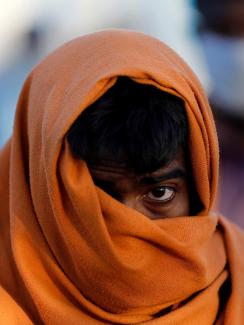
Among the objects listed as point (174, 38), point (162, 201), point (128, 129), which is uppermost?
point (128, 129)

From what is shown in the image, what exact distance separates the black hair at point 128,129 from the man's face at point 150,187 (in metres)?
0.04

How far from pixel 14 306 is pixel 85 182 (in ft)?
1.35

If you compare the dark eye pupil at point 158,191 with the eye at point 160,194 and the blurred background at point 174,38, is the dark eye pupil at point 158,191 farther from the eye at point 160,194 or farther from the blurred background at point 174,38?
the blurred background at point 174,38

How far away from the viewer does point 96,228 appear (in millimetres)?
1838

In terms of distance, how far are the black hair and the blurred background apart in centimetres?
166

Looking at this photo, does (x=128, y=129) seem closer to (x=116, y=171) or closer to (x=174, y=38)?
(x=116, y=171)

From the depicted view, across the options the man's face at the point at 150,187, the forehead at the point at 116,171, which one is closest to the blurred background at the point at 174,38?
the man's face at the point at 150,187

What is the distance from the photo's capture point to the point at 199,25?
4.26m

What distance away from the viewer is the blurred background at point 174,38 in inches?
149

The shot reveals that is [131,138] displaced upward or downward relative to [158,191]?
upward

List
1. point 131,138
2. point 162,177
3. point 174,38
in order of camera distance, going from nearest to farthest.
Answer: point 131,138 → point 162,177 → point 174,38

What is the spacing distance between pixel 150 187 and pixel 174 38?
4.39 metres

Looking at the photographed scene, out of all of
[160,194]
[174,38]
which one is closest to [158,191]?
[160,194]

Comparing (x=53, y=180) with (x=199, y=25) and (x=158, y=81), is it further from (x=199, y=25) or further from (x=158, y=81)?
(x=199, y=25)
